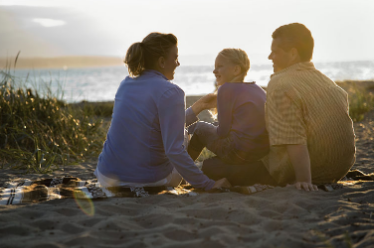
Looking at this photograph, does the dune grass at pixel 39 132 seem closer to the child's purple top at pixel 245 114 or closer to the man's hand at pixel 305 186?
the child's purple top at pixel 245 114

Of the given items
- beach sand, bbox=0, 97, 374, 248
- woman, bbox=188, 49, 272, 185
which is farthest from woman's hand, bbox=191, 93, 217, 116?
beach sand, bbox=0, 97, 374, 248

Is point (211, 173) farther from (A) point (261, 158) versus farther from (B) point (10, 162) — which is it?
(B) point (10, 162)

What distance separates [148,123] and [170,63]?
53cm

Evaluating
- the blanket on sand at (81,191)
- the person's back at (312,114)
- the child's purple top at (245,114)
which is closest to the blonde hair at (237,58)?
the child's purple top at (245,114)

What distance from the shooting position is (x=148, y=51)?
2922mm

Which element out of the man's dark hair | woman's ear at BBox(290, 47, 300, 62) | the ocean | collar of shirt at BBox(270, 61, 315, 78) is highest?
the man's dark hair

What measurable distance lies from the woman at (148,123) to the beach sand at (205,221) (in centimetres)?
21

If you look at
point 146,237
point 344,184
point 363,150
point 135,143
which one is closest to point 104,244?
point 146,237

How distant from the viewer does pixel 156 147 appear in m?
3.01

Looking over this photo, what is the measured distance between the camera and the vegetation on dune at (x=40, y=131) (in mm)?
4738

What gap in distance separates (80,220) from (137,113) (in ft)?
2.96

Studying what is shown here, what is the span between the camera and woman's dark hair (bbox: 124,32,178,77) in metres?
2.86

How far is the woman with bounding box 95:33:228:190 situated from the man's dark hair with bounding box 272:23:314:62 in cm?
84

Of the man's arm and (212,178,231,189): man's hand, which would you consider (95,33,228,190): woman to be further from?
the man's arm
